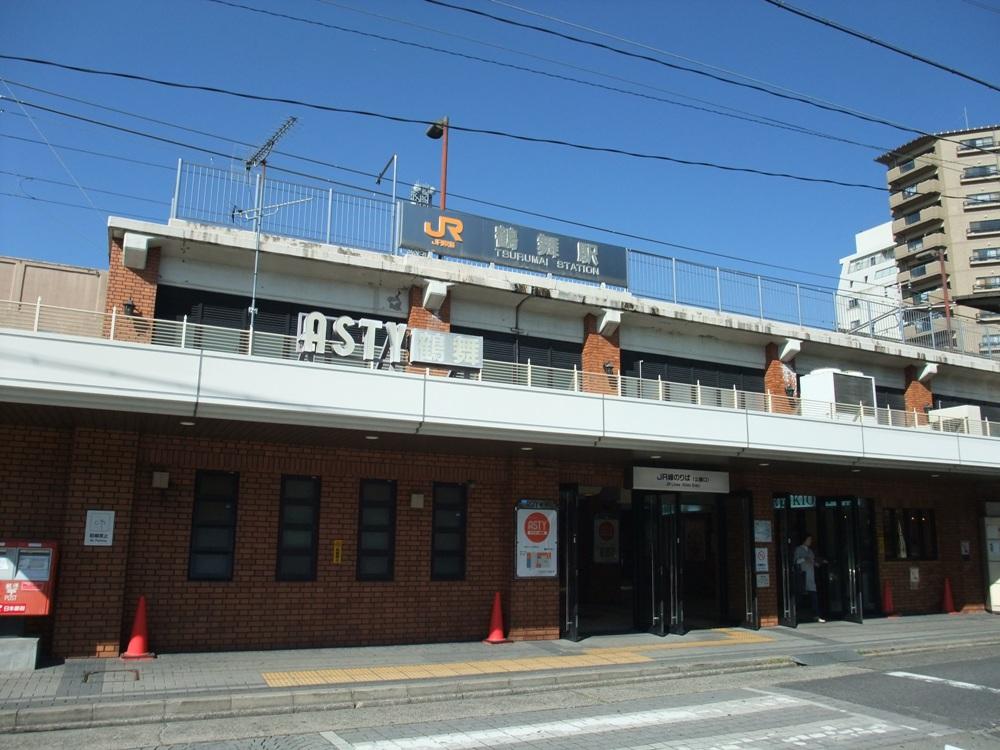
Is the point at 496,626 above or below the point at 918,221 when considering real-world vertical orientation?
below

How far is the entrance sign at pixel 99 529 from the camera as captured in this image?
11680mm

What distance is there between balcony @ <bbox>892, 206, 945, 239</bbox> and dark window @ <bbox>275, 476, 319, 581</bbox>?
71.6m

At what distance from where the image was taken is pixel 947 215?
6925 cm

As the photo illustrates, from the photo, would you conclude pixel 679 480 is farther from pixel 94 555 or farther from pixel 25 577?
pixel 25 577

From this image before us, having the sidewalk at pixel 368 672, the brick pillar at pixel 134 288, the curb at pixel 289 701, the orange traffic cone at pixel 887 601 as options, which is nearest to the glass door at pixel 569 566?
the sidewalk at pixel 368 672

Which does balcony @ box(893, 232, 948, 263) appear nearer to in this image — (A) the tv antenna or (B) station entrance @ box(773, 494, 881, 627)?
(B) station entrance @ box(773, 494, 881, 627)

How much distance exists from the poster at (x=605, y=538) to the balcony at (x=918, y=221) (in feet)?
203

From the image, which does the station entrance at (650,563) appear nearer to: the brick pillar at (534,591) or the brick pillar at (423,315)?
the brick pillar at (534,591)

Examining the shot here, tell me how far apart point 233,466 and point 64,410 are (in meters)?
2.92

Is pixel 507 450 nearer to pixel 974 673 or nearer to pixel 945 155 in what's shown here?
pixel 974 673

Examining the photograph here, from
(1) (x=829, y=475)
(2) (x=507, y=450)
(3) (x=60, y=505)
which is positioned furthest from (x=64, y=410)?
(1) (x=829, y=475)

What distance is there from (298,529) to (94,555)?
3083 mm

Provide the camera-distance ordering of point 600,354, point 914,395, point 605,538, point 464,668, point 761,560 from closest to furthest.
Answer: point 464,668
point 600,354
point 761,560
point 605,538
point 914,395

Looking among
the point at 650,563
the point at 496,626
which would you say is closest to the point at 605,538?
the point at 650,563
